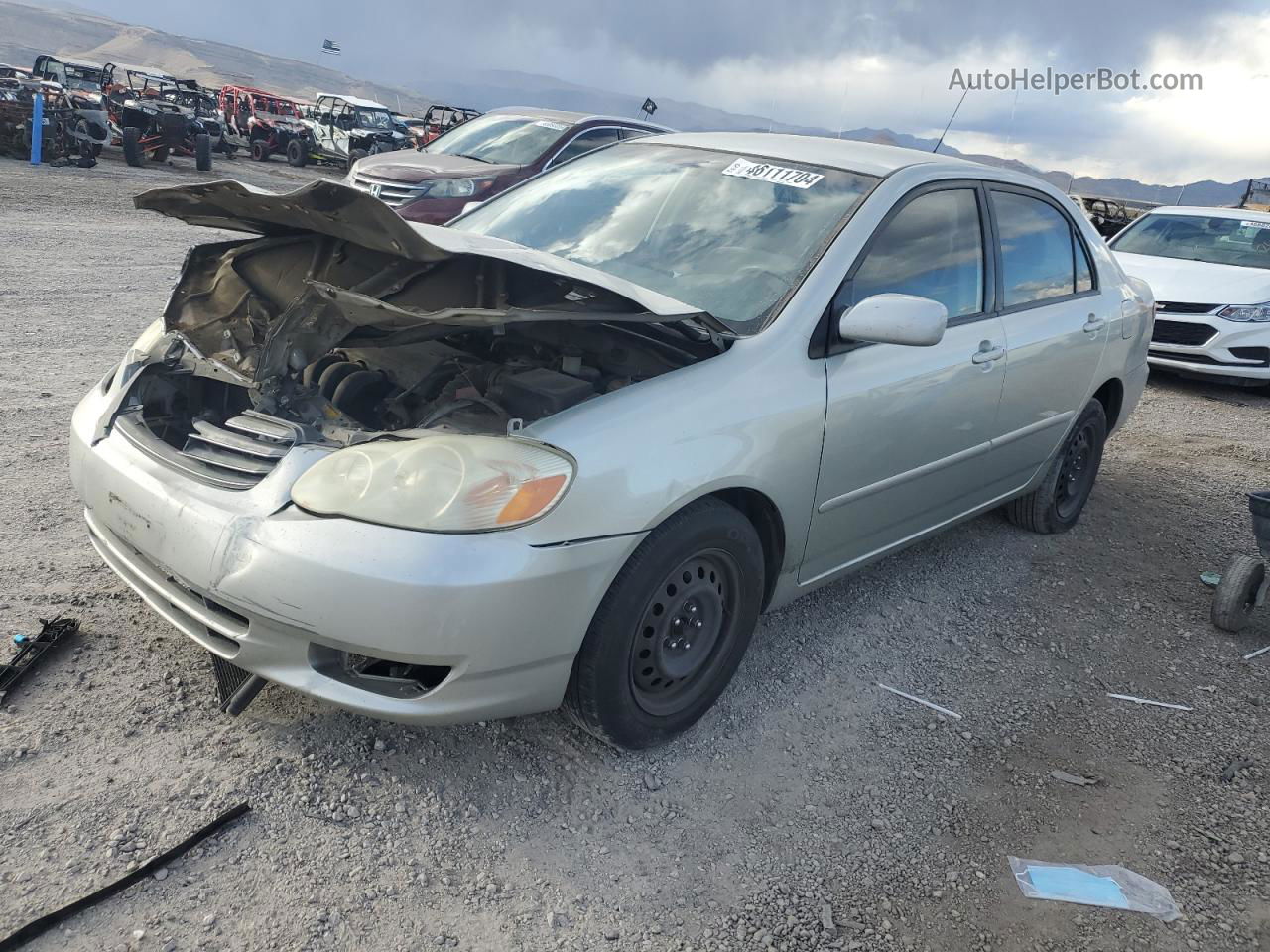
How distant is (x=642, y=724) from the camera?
8.93 ft

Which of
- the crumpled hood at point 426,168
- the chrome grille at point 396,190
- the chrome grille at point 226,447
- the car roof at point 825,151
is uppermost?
the crumpled hood at point 426,168

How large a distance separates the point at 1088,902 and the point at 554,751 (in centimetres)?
143

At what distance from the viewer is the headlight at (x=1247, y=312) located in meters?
8.49

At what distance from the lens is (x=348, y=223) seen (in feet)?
8.43

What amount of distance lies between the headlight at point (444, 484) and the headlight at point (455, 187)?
7.93m

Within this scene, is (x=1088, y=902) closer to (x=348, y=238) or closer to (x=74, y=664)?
(x=348, y=238)

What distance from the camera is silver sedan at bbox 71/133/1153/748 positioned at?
7.47ft

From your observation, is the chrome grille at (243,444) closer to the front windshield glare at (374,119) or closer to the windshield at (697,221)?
the windshield at (697,221)

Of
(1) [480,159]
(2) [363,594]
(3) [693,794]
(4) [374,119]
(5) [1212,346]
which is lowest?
(3) [693,794]

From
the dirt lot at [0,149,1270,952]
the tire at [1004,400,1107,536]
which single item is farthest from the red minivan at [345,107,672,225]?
the dirt lot at [0,149,1270,952]

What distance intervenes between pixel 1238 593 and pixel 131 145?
751 inches

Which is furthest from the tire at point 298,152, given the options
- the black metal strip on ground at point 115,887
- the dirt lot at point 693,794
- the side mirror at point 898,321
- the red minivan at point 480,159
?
the black metal strip on ground at point 115,887

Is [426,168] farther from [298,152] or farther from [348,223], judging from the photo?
[298,152]

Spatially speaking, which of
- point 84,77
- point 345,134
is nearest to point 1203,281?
point 345,134
